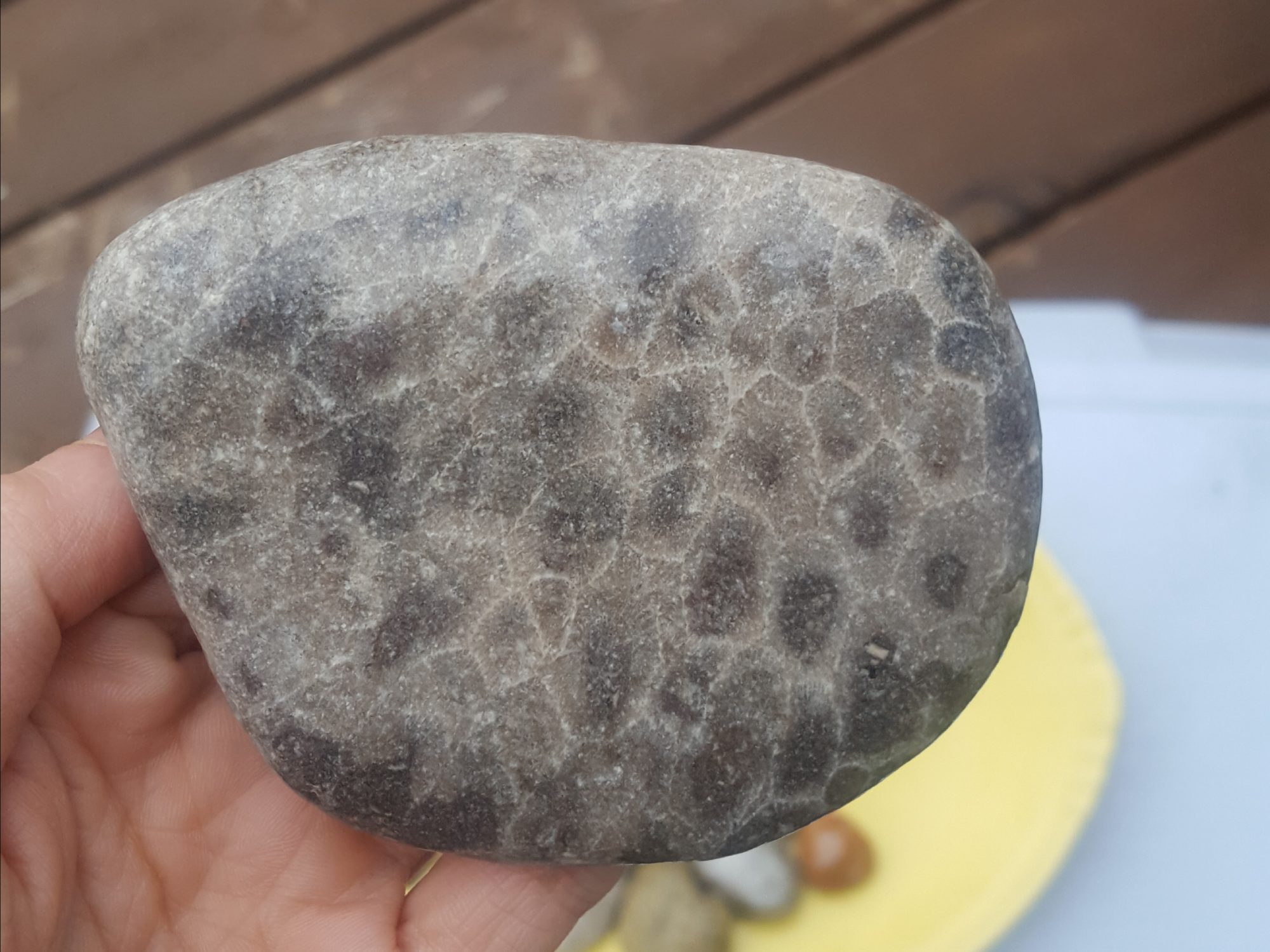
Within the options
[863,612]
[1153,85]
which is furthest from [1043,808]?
[1153,85]

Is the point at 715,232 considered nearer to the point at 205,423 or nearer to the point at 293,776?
the point at 205,423

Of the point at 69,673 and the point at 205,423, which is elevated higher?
the point at 205,423

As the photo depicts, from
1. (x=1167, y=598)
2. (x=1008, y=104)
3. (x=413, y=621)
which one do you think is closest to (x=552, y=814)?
(x=413, y=621)

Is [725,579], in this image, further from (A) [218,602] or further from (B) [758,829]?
(A) [218,602]

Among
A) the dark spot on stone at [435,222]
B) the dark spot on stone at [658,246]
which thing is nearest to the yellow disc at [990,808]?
the dark spot on stone at [658,246]

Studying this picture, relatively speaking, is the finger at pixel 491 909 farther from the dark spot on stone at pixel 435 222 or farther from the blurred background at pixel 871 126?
the blurred background at pixel 871 126

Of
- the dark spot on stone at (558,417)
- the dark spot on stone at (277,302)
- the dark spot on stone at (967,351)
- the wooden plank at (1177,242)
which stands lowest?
the wooden plank at (1177,242)
